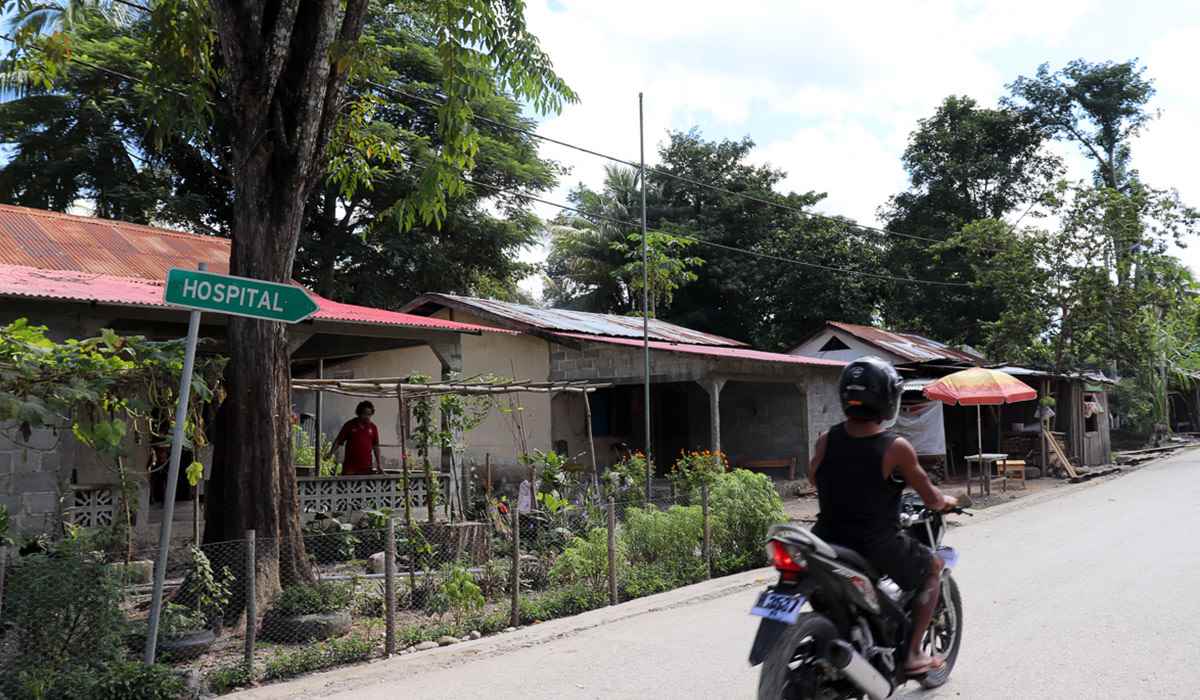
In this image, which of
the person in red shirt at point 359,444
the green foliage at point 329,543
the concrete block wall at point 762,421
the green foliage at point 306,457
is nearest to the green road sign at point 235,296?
the green foliage at point 329,543

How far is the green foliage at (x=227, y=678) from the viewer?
6.39 meters

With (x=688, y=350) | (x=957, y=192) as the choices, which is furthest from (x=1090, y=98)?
(x=688, y=350)

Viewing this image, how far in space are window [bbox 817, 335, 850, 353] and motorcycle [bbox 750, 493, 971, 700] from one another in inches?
961

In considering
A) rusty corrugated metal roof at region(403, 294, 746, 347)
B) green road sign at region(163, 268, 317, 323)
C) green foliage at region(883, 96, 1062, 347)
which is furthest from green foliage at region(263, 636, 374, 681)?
green foliage at region(883, 96, 1062, 347)

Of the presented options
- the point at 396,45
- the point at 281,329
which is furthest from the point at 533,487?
the point at 396,45

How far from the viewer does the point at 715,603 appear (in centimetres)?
908

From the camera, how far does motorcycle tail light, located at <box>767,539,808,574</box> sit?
4.32 m

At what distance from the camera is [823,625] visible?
14.1 ft

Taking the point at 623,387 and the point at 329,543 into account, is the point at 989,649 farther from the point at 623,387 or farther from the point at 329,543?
the point at 623,387

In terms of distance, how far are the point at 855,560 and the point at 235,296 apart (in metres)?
3.95

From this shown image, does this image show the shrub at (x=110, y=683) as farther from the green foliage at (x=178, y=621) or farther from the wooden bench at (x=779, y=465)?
the wooden bench at (x=779, y=465)

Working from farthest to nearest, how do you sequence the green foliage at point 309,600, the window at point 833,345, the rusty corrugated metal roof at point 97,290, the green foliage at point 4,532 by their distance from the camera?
the window at point 833,345 < the rusty corrugated metal roof at point 97,290 < the green foliage at point 309,600 < the green foliage at point 4,532

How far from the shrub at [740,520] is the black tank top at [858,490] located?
6.43 meters

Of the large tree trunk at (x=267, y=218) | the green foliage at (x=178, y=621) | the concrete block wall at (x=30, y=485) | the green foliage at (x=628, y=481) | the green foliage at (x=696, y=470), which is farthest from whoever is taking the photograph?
the green foliage at (x=696, y=470)
